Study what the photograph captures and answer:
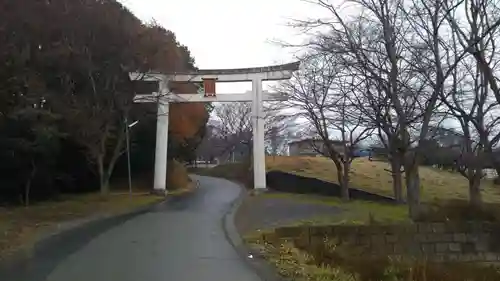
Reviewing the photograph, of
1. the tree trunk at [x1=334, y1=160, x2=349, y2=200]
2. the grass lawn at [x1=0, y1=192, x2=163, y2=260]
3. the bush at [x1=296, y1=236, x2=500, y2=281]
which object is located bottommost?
the bush at [x1=296, y1=236, x2=500, y2=281]

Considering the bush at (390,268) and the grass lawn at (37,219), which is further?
the grass lawn at (37,219)


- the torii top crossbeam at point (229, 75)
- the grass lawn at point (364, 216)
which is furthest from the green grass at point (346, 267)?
the torii top crossbeam at point (229, 75)

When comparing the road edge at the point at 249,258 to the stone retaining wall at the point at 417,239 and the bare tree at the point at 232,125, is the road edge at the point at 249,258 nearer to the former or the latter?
the stone retaining wall at the point at 417,239

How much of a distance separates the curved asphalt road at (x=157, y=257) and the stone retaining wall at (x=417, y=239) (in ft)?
7.08

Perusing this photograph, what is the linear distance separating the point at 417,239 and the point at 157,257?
6064 mm

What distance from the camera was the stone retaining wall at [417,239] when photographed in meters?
13.4

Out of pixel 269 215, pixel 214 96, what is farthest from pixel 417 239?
pixel 214 96

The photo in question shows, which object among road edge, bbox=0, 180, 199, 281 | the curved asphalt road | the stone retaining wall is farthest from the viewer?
the stone retaining wall

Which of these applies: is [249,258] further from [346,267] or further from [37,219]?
[37,219]

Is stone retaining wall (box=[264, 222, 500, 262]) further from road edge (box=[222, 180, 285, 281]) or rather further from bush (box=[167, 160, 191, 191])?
bush (box=[167, 160, 191, 191])

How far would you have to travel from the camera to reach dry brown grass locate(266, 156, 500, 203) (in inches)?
1460

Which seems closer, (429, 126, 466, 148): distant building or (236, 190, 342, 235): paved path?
(236, 190, 342, 235): paved path

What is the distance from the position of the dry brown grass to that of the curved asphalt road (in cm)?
2063

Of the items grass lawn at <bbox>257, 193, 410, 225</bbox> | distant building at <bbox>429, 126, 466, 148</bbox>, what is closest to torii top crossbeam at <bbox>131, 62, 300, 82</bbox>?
distant building at <bbox>429, 126, 466, 148</bbox>
